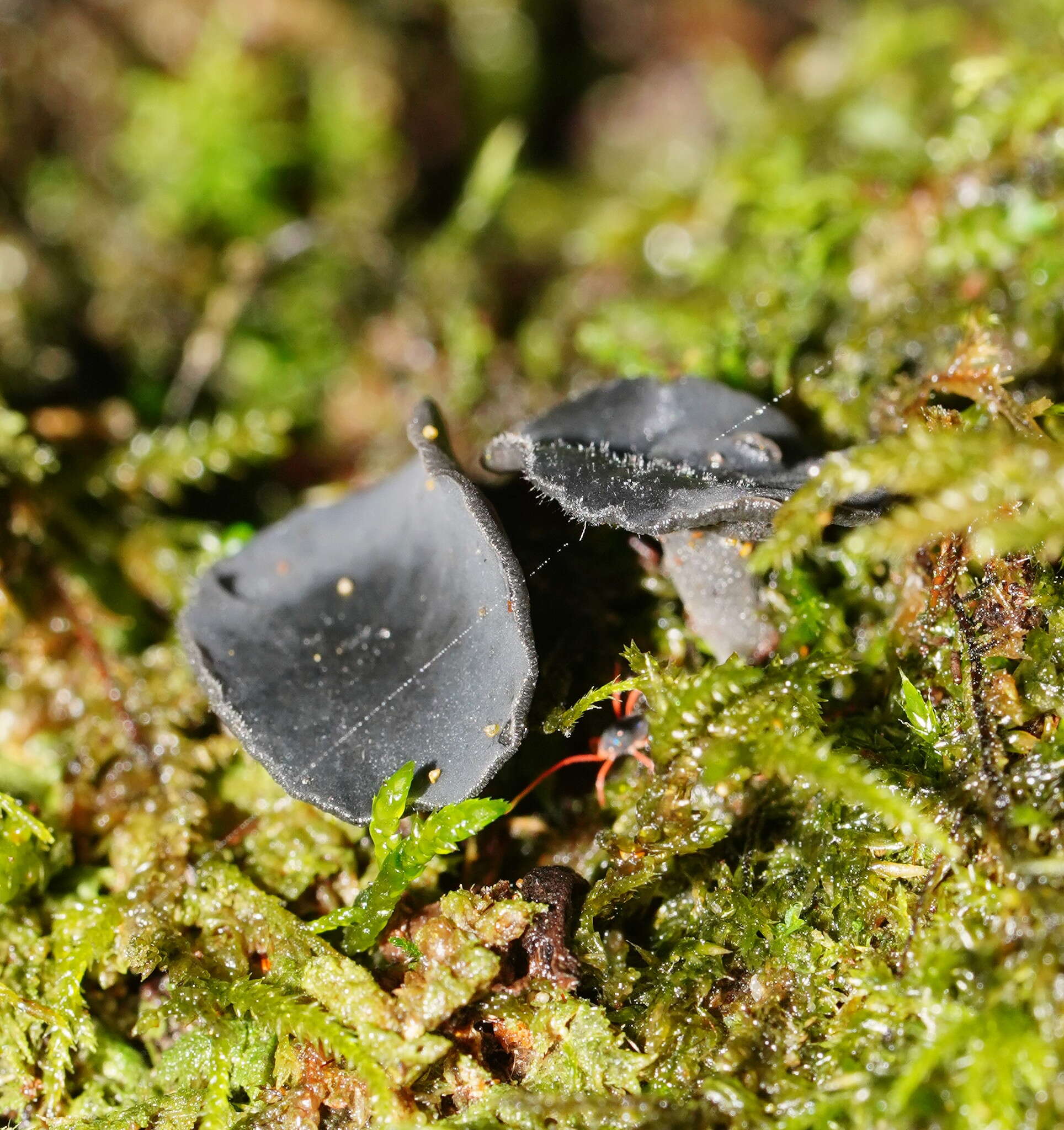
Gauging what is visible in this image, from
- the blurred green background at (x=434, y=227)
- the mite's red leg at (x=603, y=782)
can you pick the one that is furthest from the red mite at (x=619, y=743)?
the blurred green background at (x=434, y=227)

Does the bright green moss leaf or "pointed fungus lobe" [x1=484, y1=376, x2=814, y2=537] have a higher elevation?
"pointed fungus lobe" [x1=484, y1=376, x2=814, y2=537]

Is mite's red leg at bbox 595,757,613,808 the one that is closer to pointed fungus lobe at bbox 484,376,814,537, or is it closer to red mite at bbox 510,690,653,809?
red mite at bbox 510,690,653,809

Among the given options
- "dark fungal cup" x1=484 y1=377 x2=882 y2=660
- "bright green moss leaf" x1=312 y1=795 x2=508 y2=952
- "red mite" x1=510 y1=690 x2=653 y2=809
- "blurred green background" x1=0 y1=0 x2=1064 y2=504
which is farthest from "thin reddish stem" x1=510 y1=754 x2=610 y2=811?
"blurred green background" x1=0 y1=0 x2=1064 y2=504

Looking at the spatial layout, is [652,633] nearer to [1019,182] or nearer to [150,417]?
[1019,182]

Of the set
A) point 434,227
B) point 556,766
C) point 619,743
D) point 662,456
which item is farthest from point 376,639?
point 434,227

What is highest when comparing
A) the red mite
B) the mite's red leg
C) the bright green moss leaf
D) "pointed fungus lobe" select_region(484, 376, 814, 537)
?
"pointed fungus lobe" select_region(484, 376, 814, 537)

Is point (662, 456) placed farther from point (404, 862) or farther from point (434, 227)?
point (434, 227)
